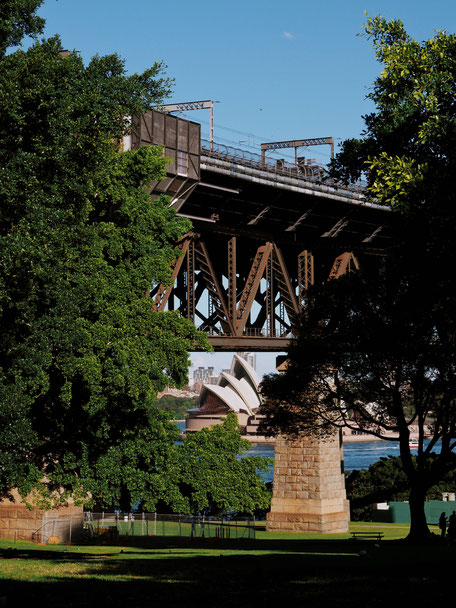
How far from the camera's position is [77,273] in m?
27.1

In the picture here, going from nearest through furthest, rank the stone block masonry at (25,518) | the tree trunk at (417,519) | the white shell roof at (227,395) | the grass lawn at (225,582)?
1. the grass lawn at (225,582)
2. the stone block masonry at (25,518)
3. the tree trunk at (417,519)
4. the white shell roof at (227,395)

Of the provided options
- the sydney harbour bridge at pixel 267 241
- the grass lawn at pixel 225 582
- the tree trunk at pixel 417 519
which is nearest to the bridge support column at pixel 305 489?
the sydney harbour bridge at pixel 267 241

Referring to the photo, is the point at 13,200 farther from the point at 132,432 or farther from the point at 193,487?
the point at 193,487

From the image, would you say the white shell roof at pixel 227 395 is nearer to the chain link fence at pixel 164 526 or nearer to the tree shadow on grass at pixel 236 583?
the chain link fence at pixel 164 526

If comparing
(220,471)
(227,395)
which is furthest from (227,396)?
(220,471)

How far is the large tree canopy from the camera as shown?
864 inches

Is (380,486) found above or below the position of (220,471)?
below

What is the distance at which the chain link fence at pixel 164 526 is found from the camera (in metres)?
36.7

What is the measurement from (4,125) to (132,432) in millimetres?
12519

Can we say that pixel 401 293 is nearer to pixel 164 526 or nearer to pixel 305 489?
pixel 164 526

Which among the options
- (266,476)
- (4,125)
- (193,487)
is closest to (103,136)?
(4,125)

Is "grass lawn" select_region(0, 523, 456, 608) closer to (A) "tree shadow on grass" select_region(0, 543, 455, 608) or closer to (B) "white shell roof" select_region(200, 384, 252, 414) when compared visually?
(A) "tree shadow on grass" select_region(0, 543, 455, 608)

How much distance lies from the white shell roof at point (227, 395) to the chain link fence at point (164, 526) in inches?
5552

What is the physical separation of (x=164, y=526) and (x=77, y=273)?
16.4 metres
